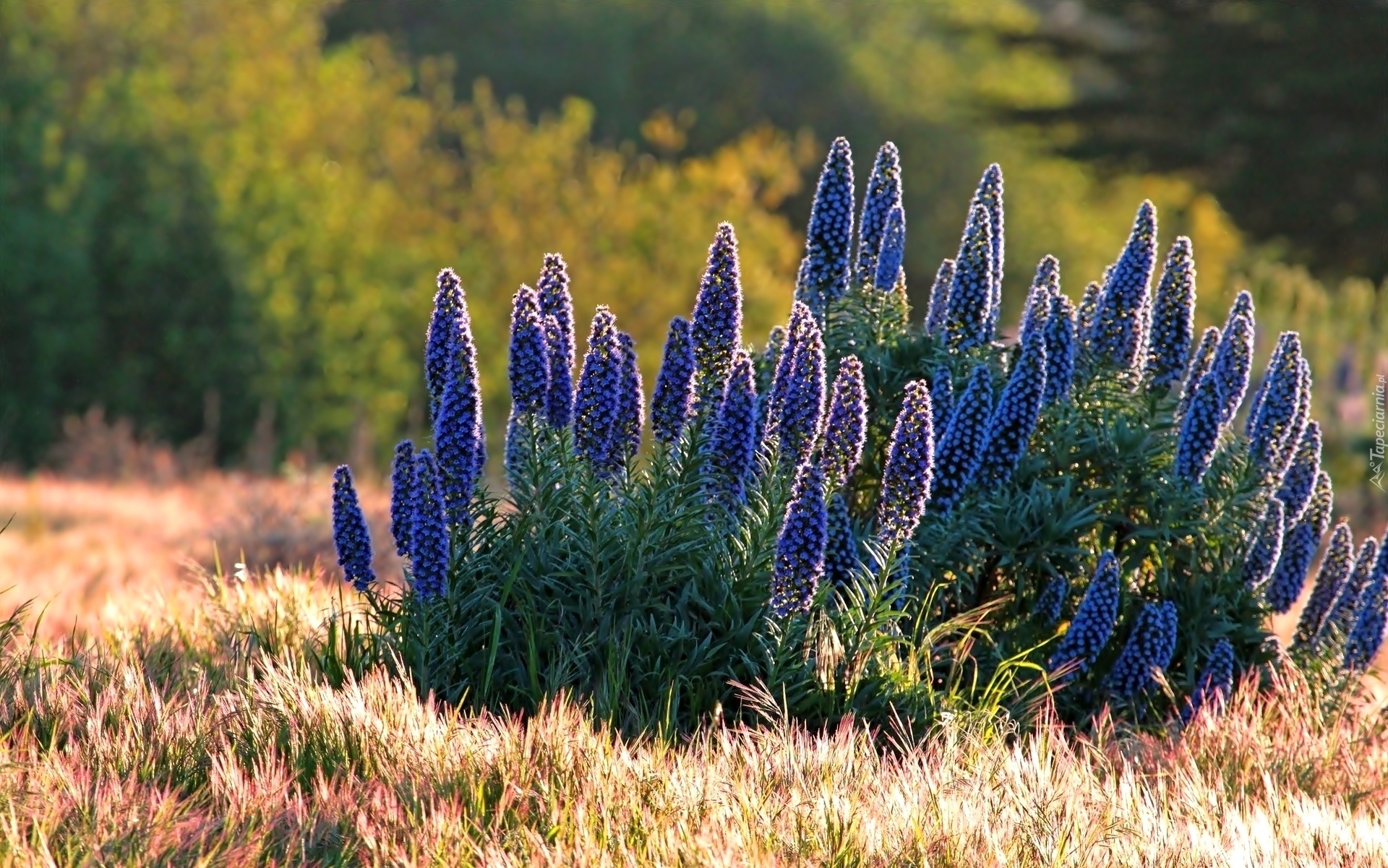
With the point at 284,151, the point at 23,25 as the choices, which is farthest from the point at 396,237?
the point at 23,25

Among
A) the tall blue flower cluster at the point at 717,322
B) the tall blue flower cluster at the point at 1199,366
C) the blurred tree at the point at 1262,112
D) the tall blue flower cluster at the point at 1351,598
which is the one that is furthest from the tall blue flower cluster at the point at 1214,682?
the blurred tree at the point at 1262,112

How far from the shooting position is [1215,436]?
242 inches

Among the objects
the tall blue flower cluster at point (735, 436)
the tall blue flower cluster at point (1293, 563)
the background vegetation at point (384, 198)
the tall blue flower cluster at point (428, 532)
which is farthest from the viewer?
the background vegetation at point (384, 198)

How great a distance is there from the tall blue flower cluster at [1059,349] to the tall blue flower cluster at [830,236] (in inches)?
34.8

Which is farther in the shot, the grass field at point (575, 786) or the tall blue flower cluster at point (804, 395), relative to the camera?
the tall blue flower cluster at point (804, 395)

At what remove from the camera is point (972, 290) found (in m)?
6.43

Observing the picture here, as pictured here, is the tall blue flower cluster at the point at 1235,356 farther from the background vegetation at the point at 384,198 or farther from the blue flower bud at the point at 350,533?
the background vegetation at the point at 384,198

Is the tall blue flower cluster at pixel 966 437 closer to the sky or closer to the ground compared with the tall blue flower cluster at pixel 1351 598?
closer to the sky

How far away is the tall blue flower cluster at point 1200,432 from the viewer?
6117mm

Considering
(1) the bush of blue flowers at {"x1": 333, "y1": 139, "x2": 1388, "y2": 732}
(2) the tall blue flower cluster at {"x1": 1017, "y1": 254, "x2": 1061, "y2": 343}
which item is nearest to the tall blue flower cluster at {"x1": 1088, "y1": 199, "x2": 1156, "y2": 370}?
(1) the bush of blue flowers at {"x1": 333, "y1": 139, "x2": 1388, "y2": 732}

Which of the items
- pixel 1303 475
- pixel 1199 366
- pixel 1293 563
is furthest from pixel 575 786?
pixel 1303 475

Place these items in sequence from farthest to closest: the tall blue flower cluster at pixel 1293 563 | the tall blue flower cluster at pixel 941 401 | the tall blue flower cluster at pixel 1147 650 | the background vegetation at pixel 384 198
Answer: the background vegetation at pixel 384 198
the tall blue flower cluster at pixel 1293 563
the tall blue flower cluster at pixel 941 401
the tall blue flower cluster at pixel 1147 650

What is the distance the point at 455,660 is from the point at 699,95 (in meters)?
36.8

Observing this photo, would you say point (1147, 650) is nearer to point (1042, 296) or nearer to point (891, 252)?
point (1042, 296)
